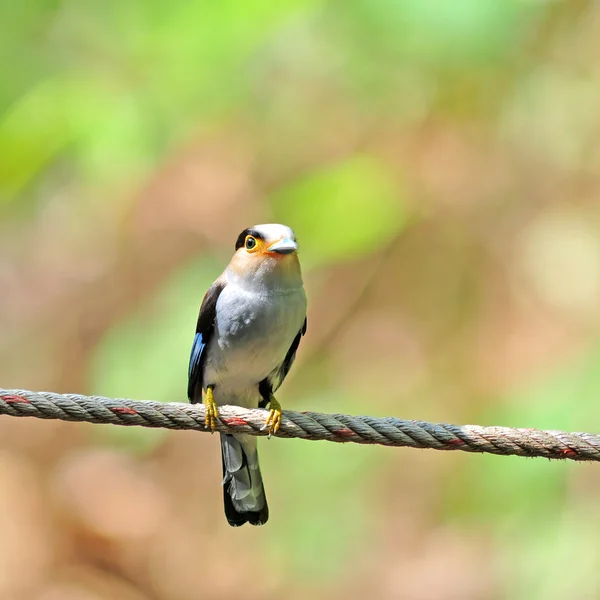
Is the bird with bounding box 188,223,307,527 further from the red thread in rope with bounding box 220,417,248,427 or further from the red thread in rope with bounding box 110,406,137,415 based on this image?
the red thread in rope with bounding box 110,406,137,415

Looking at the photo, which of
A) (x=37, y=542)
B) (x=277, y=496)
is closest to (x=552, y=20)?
(x=277, y=496)

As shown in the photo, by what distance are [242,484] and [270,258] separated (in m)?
1.10

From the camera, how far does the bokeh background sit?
5.59 m

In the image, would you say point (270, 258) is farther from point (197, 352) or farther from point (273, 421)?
point (273, 421)

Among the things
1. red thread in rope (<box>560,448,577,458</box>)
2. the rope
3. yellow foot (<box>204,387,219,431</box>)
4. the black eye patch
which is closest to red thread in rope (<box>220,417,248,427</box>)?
yellow foot (<box>204,387,219,431</box>)

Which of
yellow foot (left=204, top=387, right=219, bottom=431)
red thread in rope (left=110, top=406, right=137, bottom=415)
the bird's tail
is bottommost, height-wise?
the bird's tail

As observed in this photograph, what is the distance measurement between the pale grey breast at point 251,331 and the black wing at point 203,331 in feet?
0.12

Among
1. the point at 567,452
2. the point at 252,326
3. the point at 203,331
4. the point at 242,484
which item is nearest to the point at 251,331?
the point at 252,326

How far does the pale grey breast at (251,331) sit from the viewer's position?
362cm

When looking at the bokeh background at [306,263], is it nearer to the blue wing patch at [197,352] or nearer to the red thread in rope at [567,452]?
the blue wing patch at [197,352]

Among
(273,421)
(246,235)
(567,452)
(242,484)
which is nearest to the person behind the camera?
(567,452)

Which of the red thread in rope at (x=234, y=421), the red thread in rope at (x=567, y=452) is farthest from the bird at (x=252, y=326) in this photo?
the red thread in rope at (x=567, y=452)

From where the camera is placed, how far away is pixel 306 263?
5609 millimetres

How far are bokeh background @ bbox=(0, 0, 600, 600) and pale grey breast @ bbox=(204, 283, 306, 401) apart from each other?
1300mm
